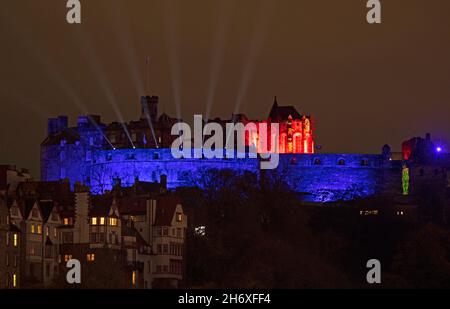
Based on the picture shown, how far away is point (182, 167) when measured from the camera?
146375mm

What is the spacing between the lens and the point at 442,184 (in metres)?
150

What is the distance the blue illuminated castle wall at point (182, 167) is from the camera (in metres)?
146

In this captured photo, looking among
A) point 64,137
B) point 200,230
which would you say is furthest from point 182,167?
point 200,230

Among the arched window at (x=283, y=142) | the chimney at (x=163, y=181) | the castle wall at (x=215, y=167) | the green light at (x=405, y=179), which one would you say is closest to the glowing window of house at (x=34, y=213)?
the chimney at (x=163, y=181)

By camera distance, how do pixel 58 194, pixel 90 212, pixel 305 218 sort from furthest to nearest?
pixel 305 218, pixel 58 194, pixel 90 212

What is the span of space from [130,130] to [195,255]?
163 feet

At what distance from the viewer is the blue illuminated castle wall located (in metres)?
146

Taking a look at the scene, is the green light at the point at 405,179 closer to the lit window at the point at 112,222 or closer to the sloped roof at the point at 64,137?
the sloped roof at the point at 64,137

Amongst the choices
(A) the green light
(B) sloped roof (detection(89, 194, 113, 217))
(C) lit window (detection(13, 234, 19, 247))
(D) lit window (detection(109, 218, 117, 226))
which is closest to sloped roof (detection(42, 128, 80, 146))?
(A) the green light

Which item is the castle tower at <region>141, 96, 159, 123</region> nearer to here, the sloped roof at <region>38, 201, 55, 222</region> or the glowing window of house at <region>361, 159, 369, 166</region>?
the glowing window of house at <region>361, 159, 369, 166</region>

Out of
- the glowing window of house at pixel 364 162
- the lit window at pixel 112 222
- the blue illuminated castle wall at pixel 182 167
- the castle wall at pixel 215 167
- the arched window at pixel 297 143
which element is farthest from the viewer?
the arched window at pixel 297 143
